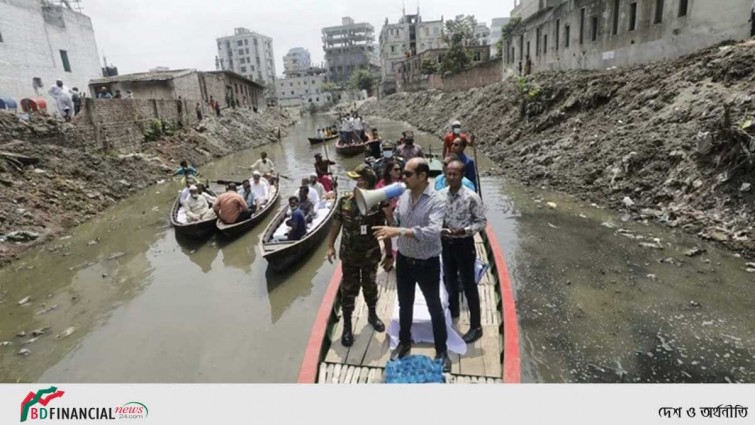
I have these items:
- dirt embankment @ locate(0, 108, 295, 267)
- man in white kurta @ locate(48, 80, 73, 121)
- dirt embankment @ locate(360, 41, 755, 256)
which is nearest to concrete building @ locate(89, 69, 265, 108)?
dirt embankment @ locate(0, 108, 295, 267)

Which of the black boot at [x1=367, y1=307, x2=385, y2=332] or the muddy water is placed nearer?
the black boot at [x1=367, y1=307, x2=385, y2=332]

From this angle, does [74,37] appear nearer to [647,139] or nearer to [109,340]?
[109,340]

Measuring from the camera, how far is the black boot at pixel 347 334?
14.8 feet

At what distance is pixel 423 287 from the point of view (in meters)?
3.69

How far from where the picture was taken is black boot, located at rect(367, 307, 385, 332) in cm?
471

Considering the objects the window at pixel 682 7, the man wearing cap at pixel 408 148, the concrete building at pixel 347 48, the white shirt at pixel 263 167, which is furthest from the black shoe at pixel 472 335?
the concrete building at pixel 347 48

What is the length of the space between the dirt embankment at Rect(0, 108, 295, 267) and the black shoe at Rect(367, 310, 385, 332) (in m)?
9.43

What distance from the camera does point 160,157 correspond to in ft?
63.7

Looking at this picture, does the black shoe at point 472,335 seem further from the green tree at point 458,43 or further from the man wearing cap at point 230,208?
the green tree at point 458,43

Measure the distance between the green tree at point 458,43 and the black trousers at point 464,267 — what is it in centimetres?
3985

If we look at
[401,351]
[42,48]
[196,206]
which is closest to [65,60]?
[42,48]

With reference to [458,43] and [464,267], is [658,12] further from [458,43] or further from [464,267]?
[458,43]

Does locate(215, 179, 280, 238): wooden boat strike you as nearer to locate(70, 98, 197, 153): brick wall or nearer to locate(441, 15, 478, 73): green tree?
locate(70, 98, 197, 153): brick wall

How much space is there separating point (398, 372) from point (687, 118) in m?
10.6
